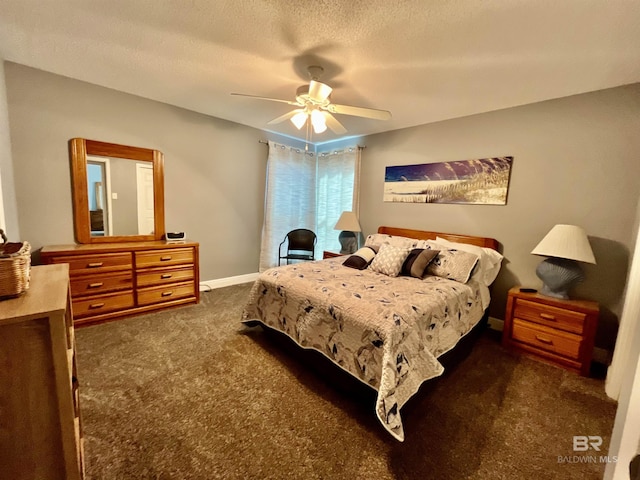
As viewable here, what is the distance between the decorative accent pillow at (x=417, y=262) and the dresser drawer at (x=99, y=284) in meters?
2.92

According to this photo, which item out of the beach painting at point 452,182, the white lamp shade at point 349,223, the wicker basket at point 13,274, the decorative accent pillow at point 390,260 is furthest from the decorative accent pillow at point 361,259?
the wicker basket at point 13,274

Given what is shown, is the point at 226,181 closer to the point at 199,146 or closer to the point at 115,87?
the point at 199,146

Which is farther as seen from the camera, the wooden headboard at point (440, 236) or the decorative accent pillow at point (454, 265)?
the wooden headboard at point (440, 236)

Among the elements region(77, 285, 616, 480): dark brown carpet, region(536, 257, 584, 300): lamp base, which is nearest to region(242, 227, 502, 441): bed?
region(77, 285, 616, 480): dark brown carpet

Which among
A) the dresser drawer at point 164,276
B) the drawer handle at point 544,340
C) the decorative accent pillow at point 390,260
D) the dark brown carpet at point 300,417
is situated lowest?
the dark brown carpet at point 300,417

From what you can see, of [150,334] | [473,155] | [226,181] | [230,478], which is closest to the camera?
[230,478]

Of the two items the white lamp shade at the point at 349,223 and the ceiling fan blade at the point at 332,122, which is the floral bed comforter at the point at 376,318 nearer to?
the white lamp shade at the point at 349,223

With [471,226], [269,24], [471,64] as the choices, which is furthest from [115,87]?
[471,226]

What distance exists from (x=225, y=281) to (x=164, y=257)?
3.85ft

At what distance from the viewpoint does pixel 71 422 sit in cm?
95

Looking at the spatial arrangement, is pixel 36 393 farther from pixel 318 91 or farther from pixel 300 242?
pixel 300 242

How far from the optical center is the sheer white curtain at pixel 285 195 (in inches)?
171

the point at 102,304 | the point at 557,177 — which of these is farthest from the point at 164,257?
the point at 557,177

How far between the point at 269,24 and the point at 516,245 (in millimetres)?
3087
